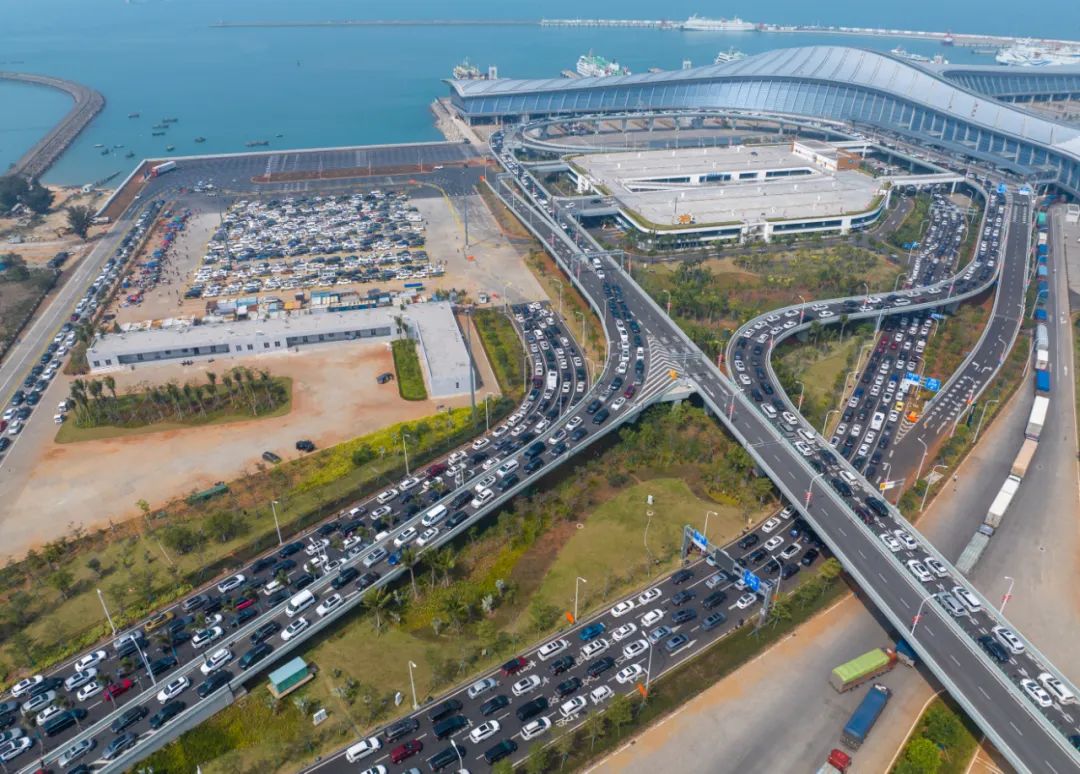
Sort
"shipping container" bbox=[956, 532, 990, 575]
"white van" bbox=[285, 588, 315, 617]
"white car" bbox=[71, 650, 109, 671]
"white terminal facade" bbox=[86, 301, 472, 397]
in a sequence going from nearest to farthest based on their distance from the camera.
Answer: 1. "white car" bbox=[71, 650, 109, 671]
2. "white van" bbox=[285, 588, 315, 617]
3. "shipping container" bbox=[956, 532, 990, 575]
4. "white terminal facade" bbox=[86, 301, 472, 397]

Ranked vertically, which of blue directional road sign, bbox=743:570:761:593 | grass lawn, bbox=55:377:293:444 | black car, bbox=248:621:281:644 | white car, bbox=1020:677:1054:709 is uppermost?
white car, bbox=1020:677:1054:709

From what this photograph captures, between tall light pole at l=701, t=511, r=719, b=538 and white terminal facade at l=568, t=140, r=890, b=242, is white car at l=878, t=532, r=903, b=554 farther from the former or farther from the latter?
white terminal facade at l=568, t=140, r=890, b=242

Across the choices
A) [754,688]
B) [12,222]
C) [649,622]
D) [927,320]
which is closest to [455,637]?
[649,622]

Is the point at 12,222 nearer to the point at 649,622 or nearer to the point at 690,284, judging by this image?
the point at 690,284

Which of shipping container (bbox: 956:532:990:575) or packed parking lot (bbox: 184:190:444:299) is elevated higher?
shipping container (bbox: 956:532:990:575)

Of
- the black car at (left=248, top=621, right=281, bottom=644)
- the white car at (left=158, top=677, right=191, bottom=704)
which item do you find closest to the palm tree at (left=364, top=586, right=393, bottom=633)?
the black car at (left=248, top=621, right=281, bottom=644)

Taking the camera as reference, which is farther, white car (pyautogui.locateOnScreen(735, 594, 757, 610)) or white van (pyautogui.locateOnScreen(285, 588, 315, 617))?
white car (pyautogui.locateOnScreen(735, 594, 757, 610))

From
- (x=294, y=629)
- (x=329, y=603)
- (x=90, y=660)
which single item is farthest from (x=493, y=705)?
(x=90, y=660)
